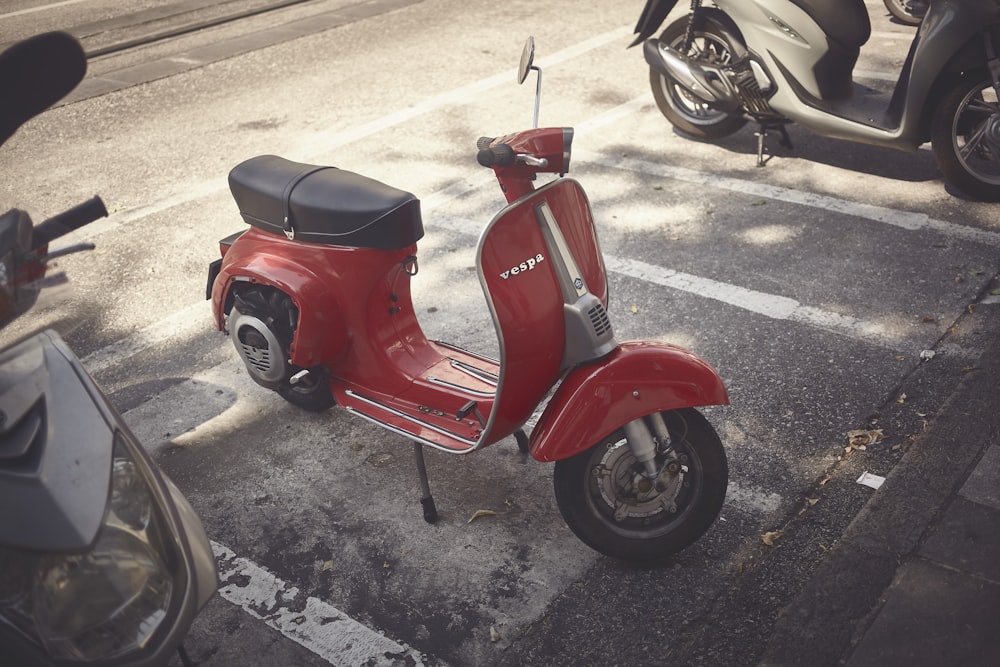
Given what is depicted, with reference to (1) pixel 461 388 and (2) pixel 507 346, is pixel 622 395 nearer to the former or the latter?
(2) pixel 507 346

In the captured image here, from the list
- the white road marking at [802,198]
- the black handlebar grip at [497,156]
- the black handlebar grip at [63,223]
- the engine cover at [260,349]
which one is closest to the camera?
the black handlebar grip at [63,223]

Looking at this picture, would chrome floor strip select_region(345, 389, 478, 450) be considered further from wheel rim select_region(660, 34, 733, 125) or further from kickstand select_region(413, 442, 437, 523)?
wheel rim select_region(660, 34, 733, 125)

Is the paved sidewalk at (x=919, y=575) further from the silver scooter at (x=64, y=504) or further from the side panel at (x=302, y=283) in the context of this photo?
the side panel at (x=302, y=283)

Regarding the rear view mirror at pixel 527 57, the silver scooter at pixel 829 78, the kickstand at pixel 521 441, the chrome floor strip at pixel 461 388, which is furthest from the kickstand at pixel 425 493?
the silver scooter at pixel 829 78

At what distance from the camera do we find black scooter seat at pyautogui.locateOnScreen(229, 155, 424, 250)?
3.28 m

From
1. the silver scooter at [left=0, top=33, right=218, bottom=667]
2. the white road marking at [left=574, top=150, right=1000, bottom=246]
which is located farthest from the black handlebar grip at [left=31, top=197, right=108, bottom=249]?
the white road marking at [left=574, top=150, right=1000, bottom=246]

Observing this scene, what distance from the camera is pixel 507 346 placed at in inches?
115

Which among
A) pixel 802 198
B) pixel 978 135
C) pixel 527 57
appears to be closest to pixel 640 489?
pixel 527 57

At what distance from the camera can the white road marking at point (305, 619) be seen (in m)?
2.79

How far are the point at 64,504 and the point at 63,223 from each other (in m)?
0.65

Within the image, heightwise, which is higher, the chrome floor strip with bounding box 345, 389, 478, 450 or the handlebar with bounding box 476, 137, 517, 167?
the handlebar with bounding box 476, 137, 517, 167

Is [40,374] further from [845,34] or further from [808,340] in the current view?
[845,34]

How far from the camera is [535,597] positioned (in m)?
2.96

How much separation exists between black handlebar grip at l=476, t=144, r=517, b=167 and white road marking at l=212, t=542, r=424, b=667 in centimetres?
150
